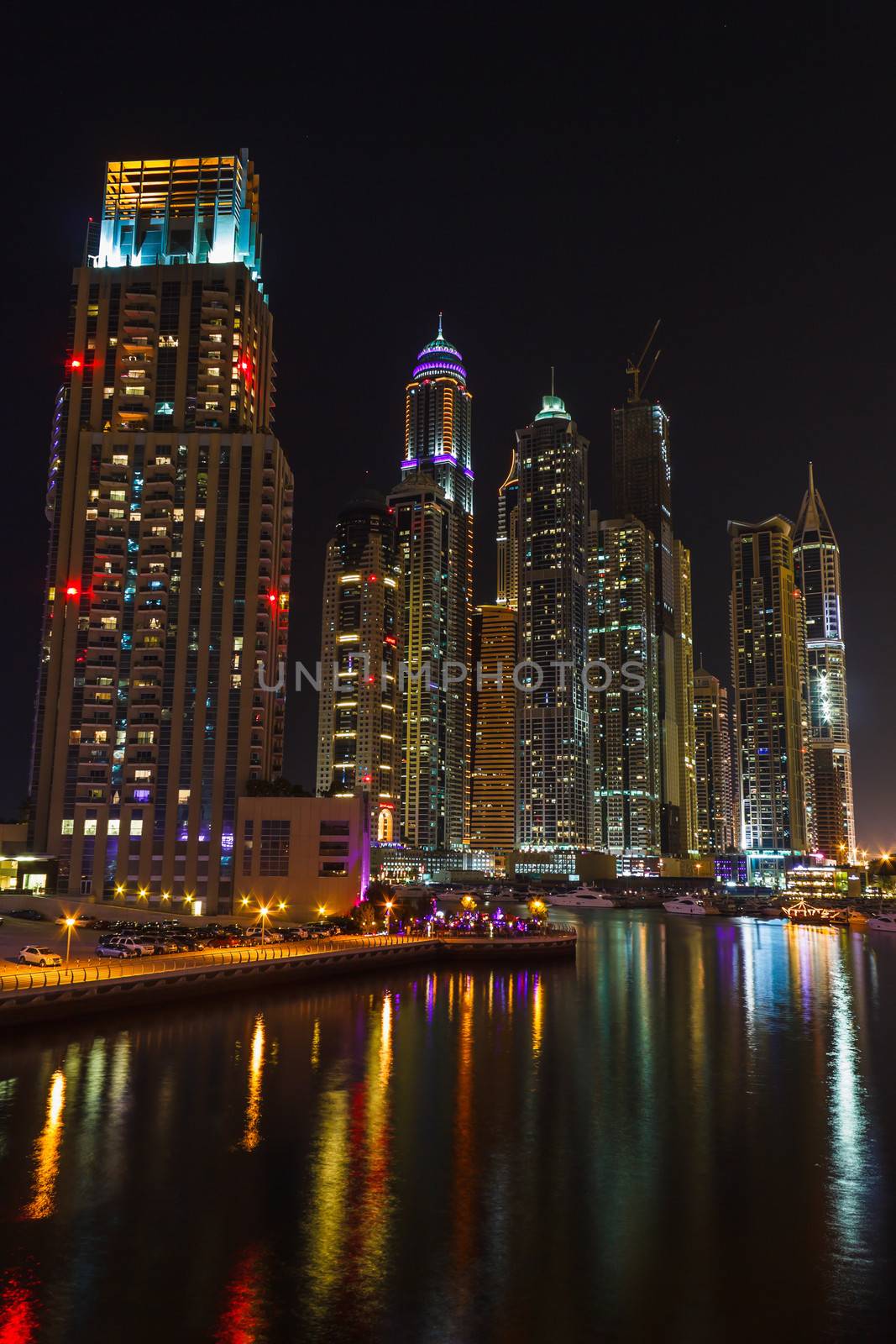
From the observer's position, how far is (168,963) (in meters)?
71.9

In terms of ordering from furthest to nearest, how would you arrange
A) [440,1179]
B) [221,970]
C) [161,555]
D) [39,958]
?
[161,555], [221,970], [39,958], [440,1179]

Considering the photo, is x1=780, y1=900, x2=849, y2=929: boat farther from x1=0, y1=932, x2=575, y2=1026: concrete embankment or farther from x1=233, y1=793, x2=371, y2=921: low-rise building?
x1=233, y1=793, x2=371, y2=921: low-rise building

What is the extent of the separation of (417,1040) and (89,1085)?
67.7ft

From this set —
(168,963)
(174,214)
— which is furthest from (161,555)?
(168,963)

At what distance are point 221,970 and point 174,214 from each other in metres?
131

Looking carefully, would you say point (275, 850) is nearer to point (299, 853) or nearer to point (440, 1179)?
point (299, 853)

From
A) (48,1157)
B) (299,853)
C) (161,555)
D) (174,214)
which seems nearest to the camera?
(48,1157)

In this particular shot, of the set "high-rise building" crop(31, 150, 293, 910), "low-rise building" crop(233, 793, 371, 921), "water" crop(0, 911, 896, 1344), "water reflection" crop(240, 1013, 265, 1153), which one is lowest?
"water" crop(0, 911, 896, 1344)

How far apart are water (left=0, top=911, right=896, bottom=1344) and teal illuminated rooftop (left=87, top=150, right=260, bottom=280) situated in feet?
418

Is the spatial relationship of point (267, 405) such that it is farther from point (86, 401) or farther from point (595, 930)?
point (595, 930)

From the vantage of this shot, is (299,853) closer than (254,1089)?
No

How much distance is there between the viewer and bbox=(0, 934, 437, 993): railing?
6025 centimetres

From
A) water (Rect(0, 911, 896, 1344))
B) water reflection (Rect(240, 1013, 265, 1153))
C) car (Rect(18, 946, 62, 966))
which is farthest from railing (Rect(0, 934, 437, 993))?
water reflection (Rect(240, 1013, 265, 1153))

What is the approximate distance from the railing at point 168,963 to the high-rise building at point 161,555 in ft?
126
